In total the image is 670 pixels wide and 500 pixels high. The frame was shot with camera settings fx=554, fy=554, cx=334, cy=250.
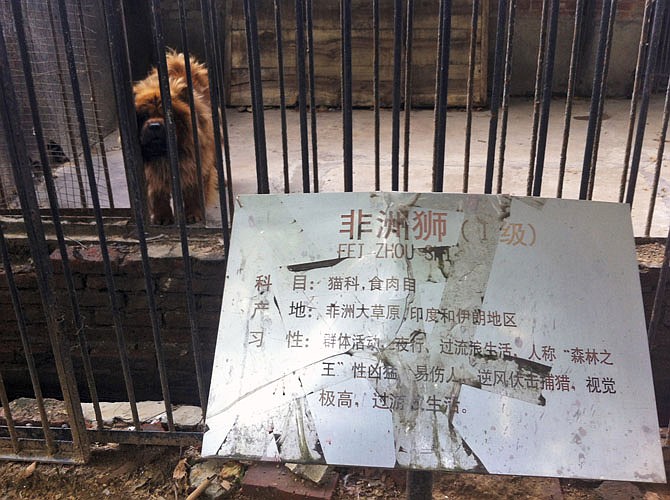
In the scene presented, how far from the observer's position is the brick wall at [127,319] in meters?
3.24

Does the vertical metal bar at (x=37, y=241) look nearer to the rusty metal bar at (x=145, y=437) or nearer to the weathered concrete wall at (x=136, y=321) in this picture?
the rusty metal bar at (x=145, y=437)

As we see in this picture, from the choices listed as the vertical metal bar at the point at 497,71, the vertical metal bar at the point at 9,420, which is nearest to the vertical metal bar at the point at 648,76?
the vertical metal bar at the point at 497,71

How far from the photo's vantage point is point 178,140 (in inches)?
164

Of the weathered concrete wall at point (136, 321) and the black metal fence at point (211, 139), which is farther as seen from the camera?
the weathered concrete wall at point (136, 321)

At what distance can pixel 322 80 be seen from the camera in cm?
796

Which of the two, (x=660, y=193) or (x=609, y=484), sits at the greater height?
(x=660, y=193)

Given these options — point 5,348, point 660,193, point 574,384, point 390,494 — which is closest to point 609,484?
point 390,494

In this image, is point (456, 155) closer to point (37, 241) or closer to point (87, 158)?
point (87, 158)

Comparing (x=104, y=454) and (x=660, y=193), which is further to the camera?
(x=660, y=193)

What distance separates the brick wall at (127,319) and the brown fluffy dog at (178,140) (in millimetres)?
928

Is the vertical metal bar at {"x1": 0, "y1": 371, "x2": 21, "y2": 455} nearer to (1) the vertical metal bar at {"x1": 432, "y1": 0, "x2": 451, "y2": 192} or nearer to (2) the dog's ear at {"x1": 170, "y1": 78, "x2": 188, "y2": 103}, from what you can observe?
(1) the vertical metal bar at {"x1": 432, "y1": 0, "x2": 451, "y2": 192}

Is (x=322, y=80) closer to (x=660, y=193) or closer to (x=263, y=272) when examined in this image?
(x=660, y=193)

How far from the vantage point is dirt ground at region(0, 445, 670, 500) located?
232cm

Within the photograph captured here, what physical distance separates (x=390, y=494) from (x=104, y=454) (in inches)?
52.6
